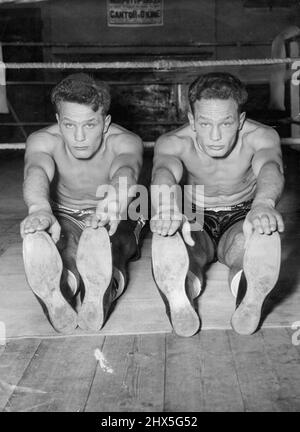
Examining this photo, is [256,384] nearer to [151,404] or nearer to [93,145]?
[151,404]

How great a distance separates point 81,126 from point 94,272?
1.47ft

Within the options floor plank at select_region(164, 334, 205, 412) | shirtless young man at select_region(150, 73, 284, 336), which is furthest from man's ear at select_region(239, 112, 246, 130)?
floor plank at select_region(164, 334, 205, 412)

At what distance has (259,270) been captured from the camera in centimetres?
130

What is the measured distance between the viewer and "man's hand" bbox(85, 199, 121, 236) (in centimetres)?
138

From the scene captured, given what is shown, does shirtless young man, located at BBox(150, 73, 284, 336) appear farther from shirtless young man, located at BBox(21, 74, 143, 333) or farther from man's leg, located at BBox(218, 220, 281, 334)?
shirtless young man, located at BBox(21, 74, 143, 333)

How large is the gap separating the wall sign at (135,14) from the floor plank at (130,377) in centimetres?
563

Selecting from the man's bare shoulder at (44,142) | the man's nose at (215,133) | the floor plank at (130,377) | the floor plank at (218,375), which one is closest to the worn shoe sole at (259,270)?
the floor plank at (218,375)

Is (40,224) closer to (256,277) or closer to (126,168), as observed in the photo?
(126,168)

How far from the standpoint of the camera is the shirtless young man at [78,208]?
4.50ft

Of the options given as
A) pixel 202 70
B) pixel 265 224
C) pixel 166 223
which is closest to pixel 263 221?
pixel 265 224

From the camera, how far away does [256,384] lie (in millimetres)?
1117

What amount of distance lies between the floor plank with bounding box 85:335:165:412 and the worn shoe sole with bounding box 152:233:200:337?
0.07m
